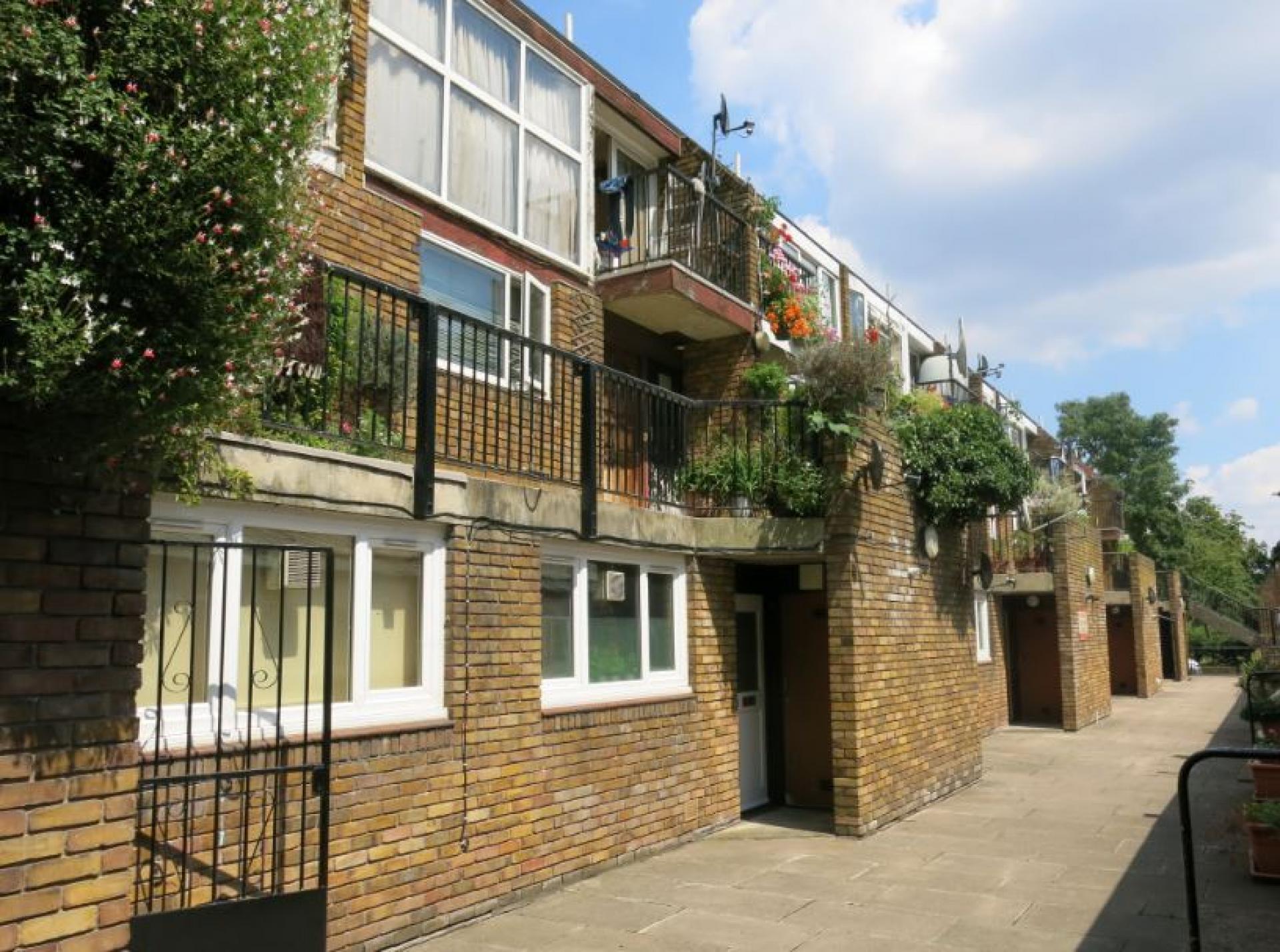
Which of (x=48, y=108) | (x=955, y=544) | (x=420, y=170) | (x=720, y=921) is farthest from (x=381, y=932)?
(x=955, y=544)

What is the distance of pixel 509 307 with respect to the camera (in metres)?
9.21

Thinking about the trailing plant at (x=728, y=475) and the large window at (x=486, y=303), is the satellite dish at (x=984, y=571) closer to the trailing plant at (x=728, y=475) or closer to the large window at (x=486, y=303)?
the trailing plant at (x=728, y=475)

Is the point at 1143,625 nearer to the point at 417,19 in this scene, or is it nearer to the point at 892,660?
the point at 892,660

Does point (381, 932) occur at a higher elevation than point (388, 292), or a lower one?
lower

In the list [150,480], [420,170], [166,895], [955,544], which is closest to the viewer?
[150,480]

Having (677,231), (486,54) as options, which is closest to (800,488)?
(677,231)

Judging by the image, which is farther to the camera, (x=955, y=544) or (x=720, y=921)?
(x=955, y=544)

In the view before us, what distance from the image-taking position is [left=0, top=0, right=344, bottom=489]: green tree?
285cm

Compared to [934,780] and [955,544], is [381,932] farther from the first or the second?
[955,544]

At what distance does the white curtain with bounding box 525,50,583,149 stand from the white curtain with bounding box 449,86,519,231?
19.4 inches

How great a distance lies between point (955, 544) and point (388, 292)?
8367 millimetres

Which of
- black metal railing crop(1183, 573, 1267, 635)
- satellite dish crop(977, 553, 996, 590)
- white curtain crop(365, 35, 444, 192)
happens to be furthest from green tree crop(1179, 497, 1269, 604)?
white curtain crop(365, 35, 444, 192)

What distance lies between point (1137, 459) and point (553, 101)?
48.9m

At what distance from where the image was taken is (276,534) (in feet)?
18.3
